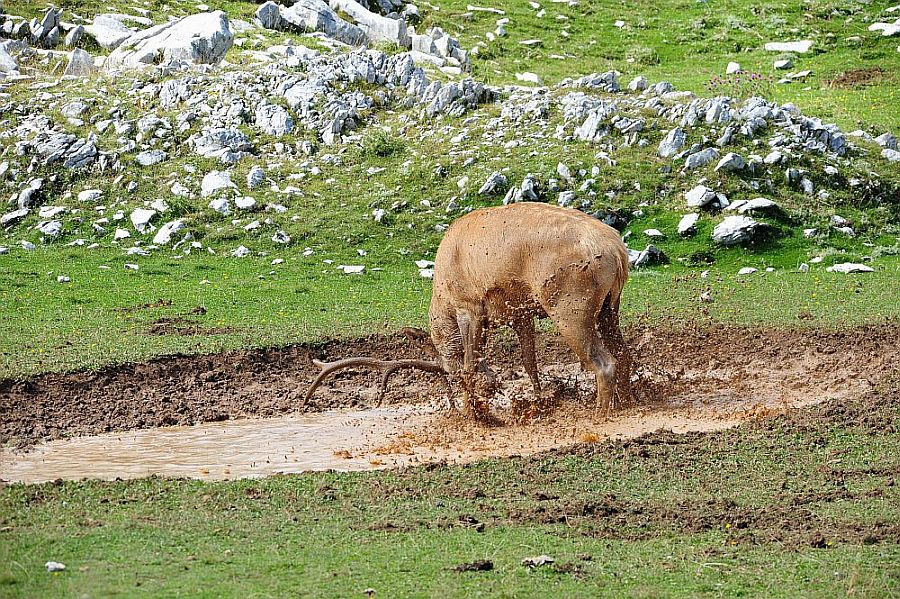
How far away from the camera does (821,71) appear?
30.4 meters

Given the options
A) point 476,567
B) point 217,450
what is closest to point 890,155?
point 217,450

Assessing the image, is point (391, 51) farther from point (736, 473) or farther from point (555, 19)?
point (736, 473)

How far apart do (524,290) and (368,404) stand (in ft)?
8.43

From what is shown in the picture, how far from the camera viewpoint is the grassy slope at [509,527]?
6305mm

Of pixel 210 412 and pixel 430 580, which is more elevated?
pixel 430 580

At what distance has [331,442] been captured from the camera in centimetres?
1093

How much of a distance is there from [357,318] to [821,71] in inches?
791

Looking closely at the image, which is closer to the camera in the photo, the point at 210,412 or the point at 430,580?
the point at 430,580

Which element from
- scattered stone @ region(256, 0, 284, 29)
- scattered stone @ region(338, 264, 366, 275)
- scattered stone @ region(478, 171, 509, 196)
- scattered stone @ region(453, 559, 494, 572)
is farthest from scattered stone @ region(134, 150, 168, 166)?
scattered stone @ region(453, 559, 494, 572)

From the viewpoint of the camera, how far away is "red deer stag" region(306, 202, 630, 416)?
35.9 feet

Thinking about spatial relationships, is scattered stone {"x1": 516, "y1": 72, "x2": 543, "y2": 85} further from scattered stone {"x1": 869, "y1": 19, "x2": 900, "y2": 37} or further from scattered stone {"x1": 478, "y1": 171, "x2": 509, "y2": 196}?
scattered stone {"x1": 869, "y1": 19, "x2": 900, "y2": 37}

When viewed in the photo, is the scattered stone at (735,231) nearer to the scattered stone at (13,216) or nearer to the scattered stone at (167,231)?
the scattered stone at (167,231)

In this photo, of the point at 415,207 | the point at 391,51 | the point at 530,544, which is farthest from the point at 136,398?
the point at 391,51

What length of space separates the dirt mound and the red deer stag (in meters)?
0.68
